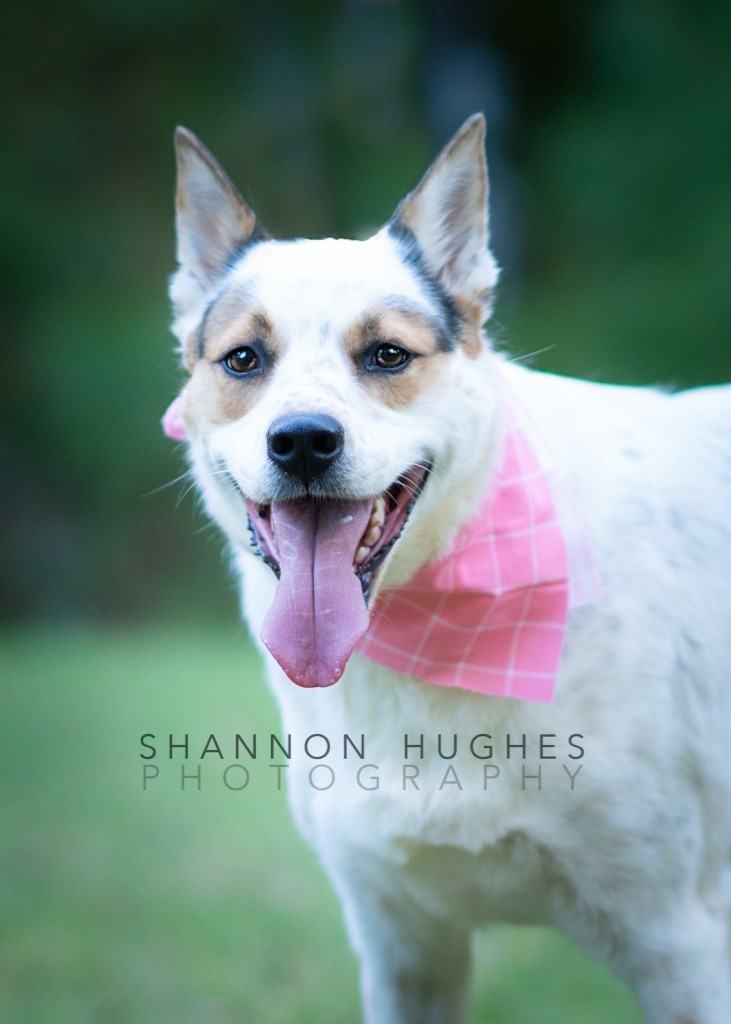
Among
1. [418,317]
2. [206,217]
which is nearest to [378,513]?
[418,317]

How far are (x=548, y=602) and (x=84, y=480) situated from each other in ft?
45.1

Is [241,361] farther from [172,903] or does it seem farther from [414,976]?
[172,903]

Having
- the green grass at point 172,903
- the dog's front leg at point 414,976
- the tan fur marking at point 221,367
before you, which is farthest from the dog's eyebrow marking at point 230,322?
the green grass at point 172,903

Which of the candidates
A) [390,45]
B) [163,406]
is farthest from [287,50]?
[163,406]

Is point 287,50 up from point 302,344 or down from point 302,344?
up

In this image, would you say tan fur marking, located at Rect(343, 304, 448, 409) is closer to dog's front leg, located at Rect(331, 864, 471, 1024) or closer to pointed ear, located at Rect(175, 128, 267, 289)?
pointed ear, located at Rect(175, 128, 267, 289)

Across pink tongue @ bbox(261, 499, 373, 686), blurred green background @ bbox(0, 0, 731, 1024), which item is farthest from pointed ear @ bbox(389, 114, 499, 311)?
blurred green background @ bbox(0, 0, 731, 1024)

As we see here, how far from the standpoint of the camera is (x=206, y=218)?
10.9ft

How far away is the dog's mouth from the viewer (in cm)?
266

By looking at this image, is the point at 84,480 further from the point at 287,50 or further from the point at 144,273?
the point at 287,50

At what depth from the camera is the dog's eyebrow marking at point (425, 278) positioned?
3.05 metres

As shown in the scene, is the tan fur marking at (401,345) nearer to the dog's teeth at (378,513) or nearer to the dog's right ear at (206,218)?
the dog's teeth at (378,513)

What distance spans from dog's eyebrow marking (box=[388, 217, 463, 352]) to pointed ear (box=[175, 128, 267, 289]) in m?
0.44

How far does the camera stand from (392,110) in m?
16.1
